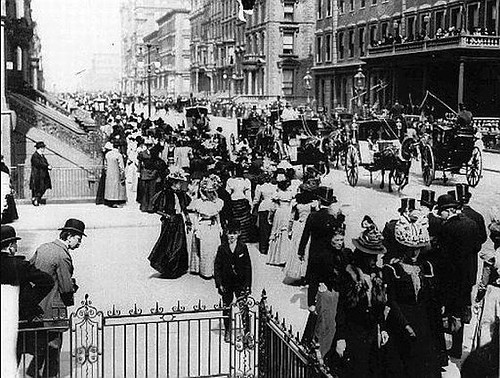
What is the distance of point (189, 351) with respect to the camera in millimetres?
5648

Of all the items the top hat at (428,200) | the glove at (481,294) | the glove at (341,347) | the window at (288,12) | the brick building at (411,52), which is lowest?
the glove at (341,347)

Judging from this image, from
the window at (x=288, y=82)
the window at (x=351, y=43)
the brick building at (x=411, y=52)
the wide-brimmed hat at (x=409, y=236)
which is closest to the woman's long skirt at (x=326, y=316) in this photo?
the wide-brimmed hat at (x=409, y=236)

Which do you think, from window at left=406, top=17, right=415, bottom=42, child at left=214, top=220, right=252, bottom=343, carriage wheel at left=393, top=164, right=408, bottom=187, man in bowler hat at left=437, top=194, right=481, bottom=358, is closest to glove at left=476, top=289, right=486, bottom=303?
man in bowler hat at left=437, top=194, right=481, bottom=358

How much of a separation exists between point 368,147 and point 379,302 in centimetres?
1274

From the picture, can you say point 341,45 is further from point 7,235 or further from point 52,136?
point 7,235

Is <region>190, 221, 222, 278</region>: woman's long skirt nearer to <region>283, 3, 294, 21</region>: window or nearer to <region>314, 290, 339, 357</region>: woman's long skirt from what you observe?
<region>314, 290, 339, 357</region>: woman's long skirt

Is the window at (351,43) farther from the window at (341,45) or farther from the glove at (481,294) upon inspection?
the glove at (481,294)

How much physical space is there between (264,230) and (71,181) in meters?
6.67

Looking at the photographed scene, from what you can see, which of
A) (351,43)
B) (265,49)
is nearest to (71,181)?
(351,43)

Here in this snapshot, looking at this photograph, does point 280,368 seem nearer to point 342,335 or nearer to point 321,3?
point 342,335

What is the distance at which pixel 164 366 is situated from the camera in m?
6.02

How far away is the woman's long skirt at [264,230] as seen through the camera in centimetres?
1090

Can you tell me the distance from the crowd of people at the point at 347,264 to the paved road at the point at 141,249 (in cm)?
32

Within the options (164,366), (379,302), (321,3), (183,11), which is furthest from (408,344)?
(183,11)
